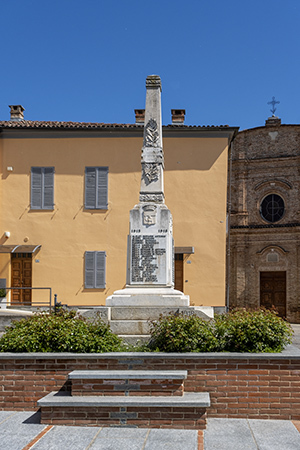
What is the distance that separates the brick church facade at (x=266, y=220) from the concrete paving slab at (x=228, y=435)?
Result: 20.2 m

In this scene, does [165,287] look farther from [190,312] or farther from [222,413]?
[222,413]

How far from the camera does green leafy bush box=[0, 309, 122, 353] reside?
23.6ft

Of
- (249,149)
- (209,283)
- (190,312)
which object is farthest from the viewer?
(249,149)

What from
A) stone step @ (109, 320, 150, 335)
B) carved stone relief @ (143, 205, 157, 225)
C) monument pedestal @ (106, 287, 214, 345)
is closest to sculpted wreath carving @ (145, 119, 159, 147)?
carved stone relief @ (143, 205, 157, 225)

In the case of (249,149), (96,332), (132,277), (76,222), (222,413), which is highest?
(249,149)

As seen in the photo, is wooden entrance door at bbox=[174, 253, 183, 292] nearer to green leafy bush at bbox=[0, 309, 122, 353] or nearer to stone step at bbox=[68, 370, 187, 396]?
green leafy bush at bbox=[0, 309, 122, 353]

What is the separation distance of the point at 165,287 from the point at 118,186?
11.5 meters

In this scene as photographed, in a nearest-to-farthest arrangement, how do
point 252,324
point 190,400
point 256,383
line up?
point 190,400 < point 256,383 < point 252,324

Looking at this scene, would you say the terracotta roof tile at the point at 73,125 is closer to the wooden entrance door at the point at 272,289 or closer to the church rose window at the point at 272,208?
the church rose window at the point at 272,208

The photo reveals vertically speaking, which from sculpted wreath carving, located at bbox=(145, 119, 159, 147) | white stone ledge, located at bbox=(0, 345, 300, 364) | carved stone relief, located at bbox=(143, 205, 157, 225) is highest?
sculpted wreath carving, located at bbox=(145, 119, 159, 147)

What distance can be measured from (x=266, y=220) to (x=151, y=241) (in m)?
18.0

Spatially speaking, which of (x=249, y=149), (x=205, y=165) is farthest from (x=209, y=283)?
(x=249, y=149)

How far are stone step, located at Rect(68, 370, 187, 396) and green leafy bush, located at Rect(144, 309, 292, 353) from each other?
2.15ft

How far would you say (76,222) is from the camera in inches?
816
